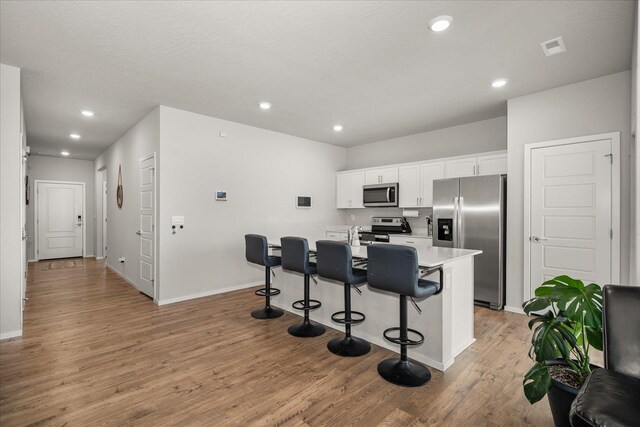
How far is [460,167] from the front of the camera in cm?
487

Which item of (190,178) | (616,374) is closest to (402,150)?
(190,178)

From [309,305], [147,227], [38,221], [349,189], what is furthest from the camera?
[38,221]

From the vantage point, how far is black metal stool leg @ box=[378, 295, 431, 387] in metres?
2.37

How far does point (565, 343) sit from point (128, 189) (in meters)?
6.40

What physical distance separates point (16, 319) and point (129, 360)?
156 centimetres

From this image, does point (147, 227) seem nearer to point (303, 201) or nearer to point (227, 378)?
point (303, 201)

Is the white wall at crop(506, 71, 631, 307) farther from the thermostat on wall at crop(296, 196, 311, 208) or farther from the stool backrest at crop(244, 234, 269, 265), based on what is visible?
the thermostat on wall at crop(296, 196, 311, 208)

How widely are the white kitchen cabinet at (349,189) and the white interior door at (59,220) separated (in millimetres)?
7302

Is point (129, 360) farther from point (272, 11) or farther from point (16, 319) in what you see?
point (272, 11)

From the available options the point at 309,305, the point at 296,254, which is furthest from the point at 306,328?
the point at 296,254

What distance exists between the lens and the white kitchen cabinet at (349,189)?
650 centimetres

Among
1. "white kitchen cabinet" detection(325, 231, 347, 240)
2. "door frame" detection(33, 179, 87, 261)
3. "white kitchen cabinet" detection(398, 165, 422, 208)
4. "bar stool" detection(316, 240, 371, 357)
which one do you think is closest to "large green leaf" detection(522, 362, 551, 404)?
"bar stool" detection(316, 240, 371, 357)

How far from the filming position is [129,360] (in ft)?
9.09

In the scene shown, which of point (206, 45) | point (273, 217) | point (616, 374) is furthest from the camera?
point (273, 217)
